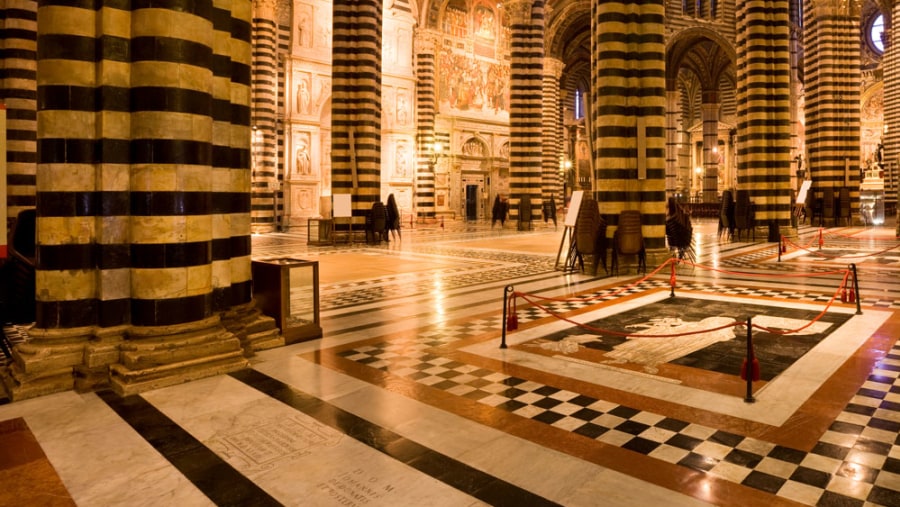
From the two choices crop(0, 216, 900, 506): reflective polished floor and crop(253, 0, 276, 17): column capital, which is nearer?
crop(0, 216, 900, 506): reflective polished floor

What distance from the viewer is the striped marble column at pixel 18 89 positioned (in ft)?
39.7

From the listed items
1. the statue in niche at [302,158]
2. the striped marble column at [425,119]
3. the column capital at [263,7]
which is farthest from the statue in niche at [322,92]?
the striped marble column at [425,119]

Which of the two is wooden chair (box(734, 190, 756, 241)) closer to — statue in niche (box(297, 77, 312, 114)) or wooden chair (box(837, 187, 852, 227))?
wooden chair (box(837, 187, 852, 227))

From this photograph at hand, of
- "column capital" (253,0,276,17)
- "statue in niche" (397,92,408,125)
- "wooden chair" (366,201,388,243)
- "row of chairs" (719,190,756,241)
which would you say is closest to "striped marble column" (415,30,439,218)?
"statue in niche" (397,92,408,125)

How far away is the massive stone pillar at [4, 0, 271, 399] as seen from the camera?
15.9 ft

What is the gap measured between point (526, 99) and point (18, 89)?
1745 cm

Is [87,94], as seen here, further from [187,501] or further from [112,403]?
[187,501]

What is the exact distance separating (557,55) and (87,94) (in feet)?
121

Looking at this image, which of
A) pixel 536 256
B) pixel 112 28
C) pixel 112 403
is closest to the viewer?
pixel 112 403

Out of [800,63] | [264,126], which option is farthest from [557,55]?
[264,126]

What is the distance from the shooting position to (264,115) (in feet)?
80.5

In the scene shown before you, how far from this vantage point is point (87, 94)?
4.91 meters

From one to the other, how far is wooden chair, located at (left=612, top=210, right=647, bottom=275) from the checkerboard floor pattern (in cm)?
629

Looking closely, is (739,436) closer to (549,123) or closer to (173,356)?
(173,356)
